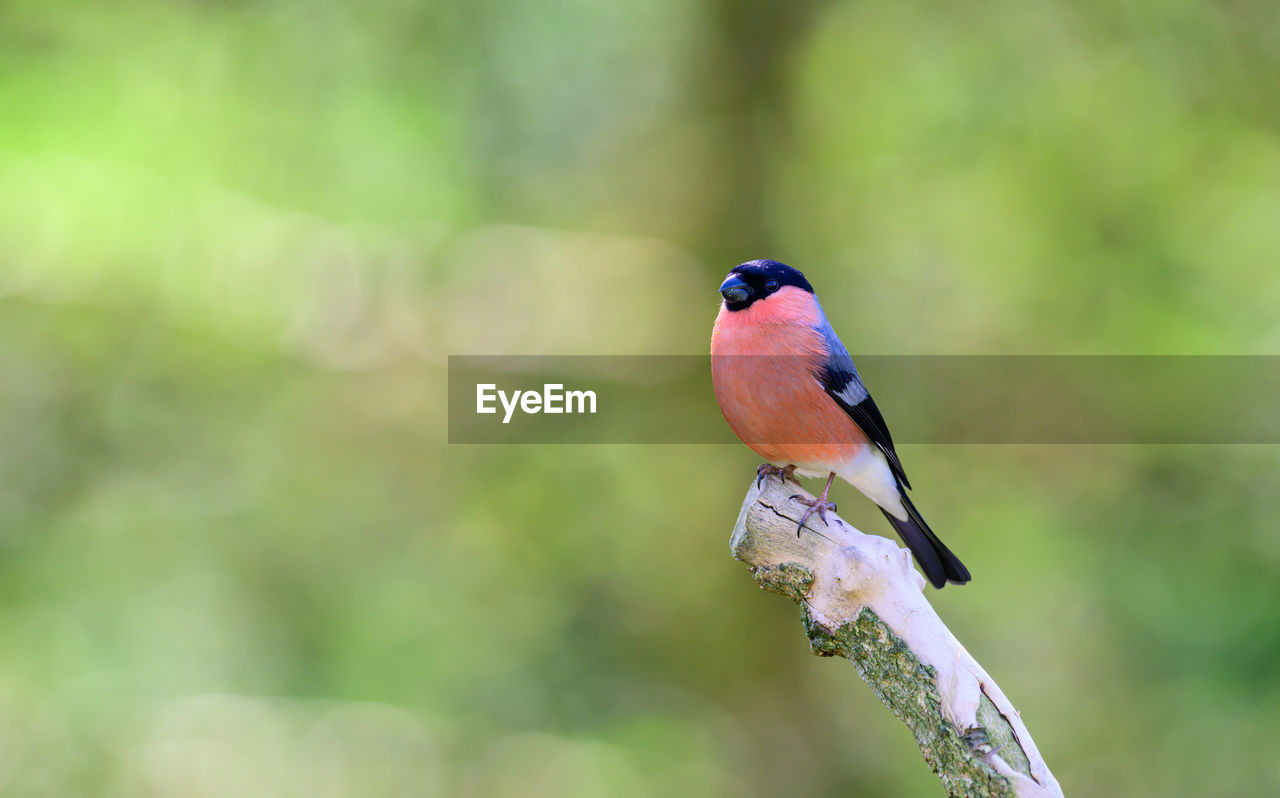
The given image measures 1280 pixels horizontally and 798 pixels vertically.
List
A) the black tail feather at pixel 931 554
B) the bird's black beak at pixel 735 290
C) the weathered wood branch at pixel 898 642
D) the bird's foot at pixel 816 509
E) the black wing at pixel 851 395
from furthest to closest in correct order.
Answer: the black tail feather at pixel 931 554, the black wing at pixel 851 395, the bird's black beak at pixel 735 290, the bird's foot at pixel 816 509, the weathered wood branch at pixel 898 642

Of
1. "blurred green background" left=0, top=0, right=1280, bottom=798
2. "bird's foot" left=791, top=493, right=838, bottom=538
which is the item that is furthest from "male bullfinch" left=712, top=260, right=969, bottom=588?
"blurred green background" left=0, top=0, right=1280, bottom=798

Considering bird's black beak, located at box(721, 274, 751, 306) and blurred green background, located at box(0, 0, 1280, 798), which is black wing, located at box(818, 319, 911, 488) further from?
blurred green background, located at box(0, 0, 1280, 798)

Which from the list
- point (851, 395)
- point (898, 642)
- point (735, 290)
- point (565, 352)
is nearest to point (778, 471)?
point (851, 395)

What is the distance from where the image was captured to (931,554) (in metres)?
2.54

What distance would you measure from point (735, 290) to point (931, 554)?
94 cm

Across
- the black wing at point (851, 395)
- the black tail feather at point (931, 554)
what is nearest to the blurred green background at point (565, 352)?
the black tail feather at point (931, 554)

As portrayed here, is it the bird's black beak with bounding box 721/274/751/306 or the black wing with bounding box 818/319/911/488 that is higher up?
the bird's black beak with bounding box 721/274/751/306

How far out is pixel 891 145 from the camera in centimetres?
594

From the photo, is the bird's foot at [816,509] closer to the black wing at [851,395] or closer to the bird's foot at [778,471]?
the bird's foot at [778,471]

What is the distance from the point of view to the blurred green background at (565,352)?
5516mm

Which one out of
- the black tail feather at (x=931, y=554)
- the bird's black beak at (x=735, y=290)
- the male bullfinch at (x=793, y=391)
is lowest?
the black tail feather at (x=931, y=554)

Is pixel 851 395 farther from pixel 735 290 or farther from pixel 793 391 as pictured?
pixel 735 290

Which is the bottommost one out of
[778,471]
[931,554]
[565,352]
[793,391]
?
[931,554]

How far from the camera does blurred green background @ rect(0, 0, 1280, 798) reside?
5.52 metres
